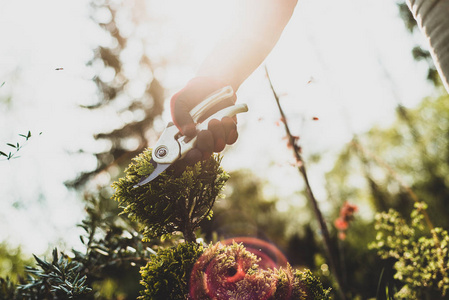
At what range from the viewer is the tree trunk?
121 centimetres

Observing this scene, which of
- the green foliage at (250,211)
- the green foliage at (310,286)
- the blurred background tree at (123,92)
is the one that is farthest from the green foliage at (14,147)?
the green foliage at (250,211)

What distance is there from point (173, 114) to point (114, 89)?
10074 mm

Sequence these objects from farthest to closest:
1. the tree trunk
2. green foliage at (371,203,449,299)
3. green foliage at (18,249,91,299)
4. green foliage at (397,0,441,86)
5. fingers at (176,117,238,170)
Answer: green foliage at (397,0,441,86) < green foliage at (371,203,449,299) < green foliage at (18,249,91,299) < fingers at (176,117,238,170) < the tree trunk

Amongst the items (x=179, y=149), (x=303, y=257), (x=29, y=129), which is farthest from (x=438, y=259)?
(x=303, y=257)

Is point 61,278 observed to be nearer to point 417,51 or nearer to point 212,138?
point 212,138

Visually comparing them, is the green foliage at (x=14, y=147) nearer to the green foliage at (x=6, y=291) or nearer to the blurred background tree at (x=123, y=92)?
the green foliage at (x=6, y=291)

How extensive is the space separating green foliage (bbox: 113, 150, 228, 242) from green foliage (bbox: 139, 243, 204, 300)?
0.23 metres

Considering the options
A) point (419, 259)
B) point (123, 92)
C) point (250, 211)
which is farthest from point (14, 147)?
point (250, 211)

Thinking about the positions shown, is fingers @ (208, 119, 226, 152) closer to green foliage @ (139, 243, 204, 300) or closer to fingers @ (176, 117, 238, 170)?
fingers @ (176, 117, 238, 170)

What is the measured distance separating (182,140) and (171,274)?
2.09ft

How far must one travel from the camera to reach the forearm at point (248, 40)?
4.91 ft

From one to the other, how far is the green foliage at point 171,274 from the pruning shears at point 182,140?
1.22ft

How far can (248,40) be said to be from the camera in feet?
5.04

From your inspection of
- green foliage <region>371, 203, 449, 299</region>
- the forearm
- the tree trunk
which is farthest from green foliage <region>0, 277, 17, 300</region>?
the tree trunk
